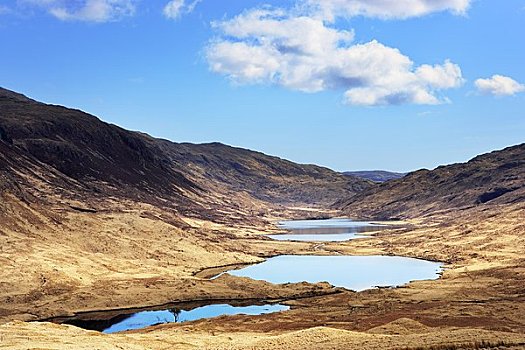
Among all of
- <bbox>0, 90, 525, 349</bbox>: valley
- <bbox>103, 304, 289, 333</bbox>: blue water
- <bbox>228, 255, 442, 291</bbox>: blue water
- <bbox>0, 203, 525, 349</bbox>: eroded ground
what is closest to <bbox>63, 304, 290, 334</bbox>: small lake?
<bbox>103, 304, 289, 333</bbox>: blue water

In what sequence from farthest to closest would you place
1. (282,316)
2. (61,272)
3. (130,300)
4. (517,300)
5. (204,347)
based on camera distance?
(61,272) < (130,300) < (517,300) < (282,316) < (204,347)

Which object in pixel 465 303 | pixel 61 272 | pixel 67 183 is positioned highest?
pixel 67 183

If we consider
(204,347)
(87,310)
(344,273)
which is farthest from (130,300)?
(344,273)

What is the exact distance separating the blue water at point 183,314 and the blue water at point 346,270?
2028 centimetres

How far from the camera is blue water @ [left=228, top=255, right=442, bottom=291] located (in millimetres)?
109125

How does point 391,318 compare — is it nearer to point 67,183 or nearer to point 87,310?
point 87,310

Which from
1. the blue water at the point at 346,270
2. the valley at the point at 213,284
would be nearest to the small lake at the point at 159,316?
the valley at the point at 213,284

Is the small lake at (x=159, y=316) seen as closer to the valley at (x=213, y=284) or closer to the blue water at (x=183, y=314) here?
the blue water at (x=183, y=314)

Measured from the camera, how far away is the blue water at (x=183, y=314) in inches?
2990

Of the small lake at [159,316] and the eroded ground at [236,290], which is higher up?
the eroded ground at [236,290]

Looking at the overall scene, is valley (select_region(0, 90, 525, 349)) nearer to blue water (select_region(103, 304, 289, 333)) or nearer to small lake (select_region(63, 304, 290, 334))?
small lake (select_region(63, 304, 290, 334))

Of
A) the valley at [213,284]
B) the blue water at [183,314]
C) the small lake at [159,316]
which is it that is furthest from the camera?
the blue water at [183,314]

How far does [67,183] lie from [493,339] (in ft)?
535

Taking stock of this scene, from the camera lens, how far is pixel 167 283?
3905 inches
